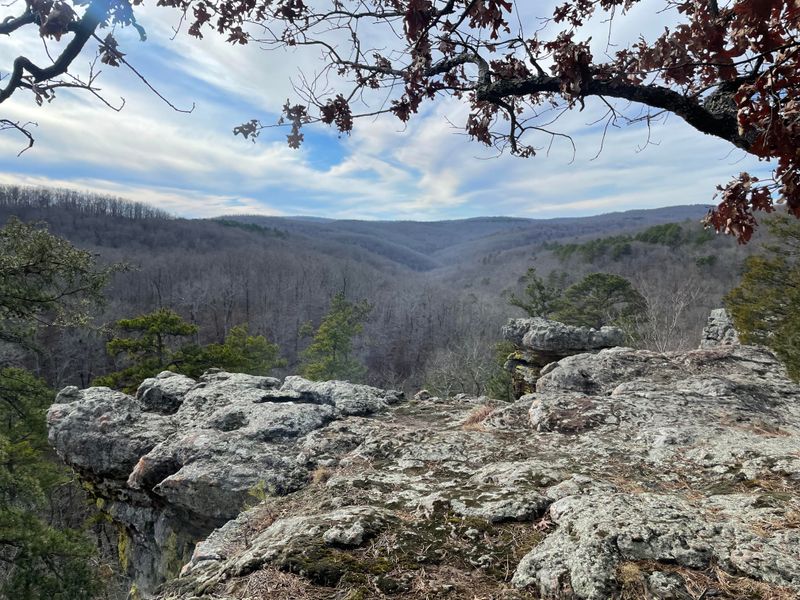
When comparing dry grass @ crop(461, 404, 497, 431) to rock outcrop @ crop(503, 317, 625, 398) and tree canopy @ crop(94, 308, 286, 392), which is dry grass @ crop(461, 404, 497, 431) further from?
tree canopy @ crop(94, 308, 286, 392)

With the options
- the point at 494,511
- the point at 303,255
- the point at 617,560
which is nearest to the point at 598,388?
the point at 494,511

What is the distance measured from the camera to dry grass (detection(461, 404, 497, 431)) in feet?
19.0

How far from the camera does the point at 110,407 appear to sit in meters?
6.68

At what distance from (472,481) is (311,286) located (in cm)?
8257

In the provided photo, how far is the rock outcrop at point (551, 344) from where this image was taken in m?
12.1

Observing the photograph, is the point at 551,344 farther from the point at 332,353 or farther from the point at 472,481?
the point at 332,353

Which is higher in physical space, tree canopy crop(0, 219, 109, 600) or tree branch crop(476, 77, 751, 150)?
tree branch crop(476, 77, 751, 150)

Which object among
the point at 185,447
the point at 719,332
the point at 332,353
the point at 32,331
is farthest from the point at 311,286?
the point at 185,447

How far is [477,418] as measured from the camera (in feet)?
20.1

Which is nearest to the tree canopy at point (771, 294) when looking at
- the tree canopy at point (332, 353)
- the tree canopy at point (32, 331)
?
the tree canopy at point (32, 331)

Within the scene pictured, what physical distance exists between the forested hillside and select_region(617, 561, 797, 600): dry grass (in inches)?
849

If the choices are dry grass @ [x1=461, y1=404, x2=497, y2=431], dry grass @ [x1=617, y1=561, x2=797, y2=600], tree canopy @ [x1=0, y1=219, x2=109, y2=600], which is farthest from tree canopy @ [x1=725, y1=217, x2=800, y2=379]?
tree canopy @ [x1=0, y1=219, x2=109, y2=600]

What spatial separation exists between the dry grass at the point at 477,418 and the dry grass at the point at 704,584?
3410 millimetres

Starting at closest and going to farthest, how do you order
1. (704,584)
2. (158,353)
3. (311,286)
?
(704,584) → (158,353) → (311,286)
